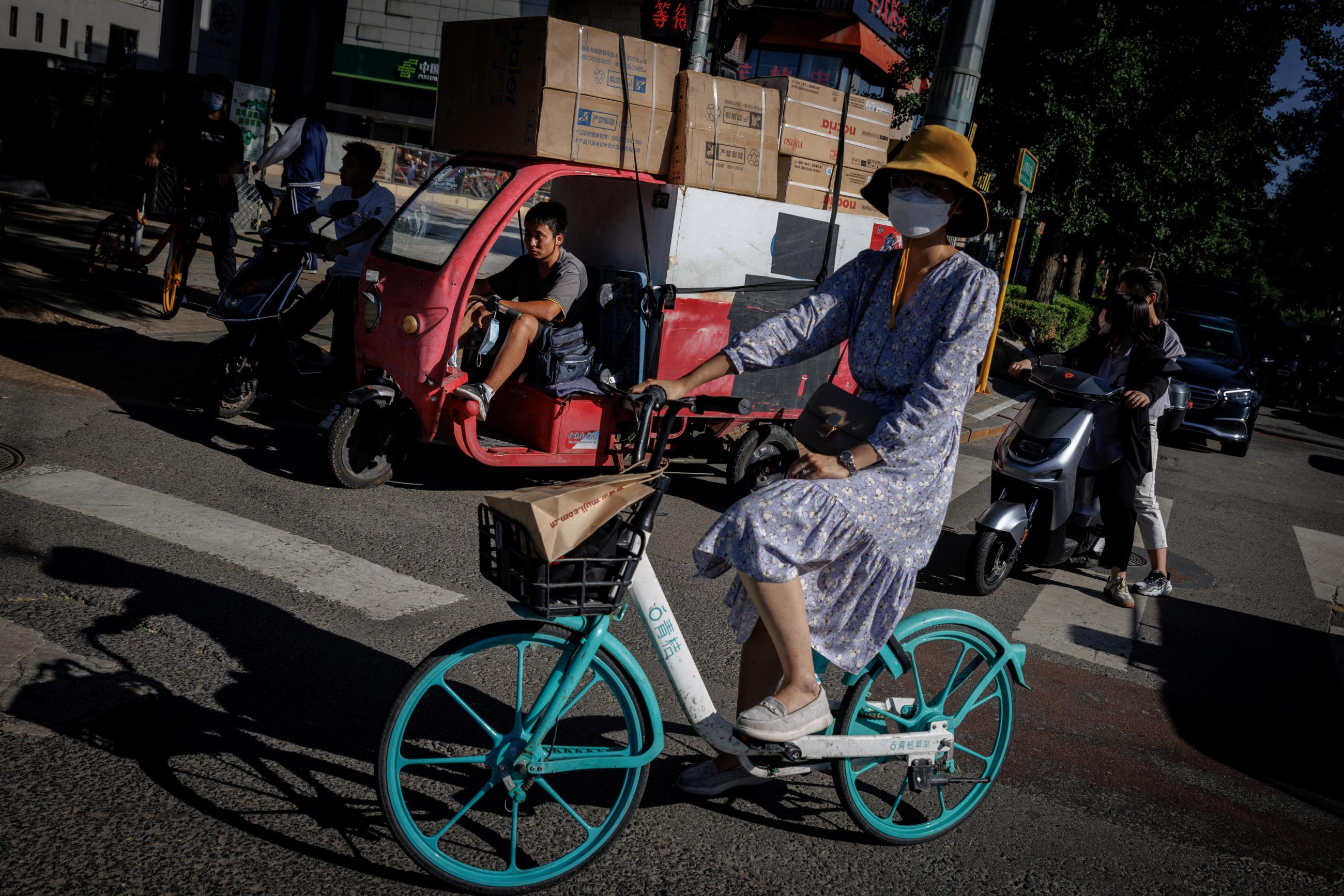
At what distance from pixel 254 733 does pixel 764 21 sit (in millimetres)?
6891

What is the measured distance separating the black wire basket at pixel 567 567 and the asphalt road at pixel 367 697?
33.9 inches

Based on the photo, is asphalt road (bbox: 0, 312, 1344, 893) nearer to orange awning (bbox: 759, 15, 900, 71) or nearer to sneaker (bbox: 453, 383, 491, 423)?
sneaker (bbox: 453, 383, 491, 423)

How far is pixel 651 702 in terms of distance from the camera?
2.72m

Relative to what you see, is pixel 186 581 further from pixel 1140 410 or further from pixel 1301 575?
pixel 1301 575

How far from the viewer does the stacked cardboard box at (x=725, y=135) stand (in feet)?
20.7

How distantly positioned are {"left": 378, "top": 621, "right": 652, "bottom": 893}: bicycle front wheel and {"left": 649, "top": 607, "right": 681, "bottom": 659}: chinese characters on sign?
6.3 inches

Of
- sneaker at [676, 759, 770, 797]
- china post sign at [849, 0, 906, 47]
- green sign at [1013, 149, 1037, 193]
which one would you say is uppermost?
china post sign at [849, 0, 906, 47]

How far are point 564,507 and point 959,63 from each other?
7070 millimetres

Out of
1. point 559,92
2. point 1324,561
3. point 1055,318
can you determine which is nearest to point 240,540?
point 559,92

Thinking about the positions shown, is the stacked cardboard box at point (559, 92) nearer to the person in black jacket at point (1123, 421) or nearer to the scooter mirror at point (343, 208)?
the scooter mirror at point (343, 208)

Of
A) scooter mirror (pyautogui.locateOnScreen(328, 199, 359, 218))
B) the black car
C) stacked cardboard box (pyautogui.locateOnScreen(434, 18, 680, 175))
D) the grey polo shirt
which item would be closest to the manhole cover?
scooter mirror (pyautogui.locateOnScreen(328, 199, 359, 218))

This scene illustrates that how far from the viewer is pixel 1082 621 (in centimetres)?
582

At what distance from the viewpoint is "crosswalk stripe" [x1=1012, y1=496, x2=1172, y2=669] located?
5.36m

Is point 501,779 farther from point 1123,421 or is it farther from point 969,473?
point 969,473
